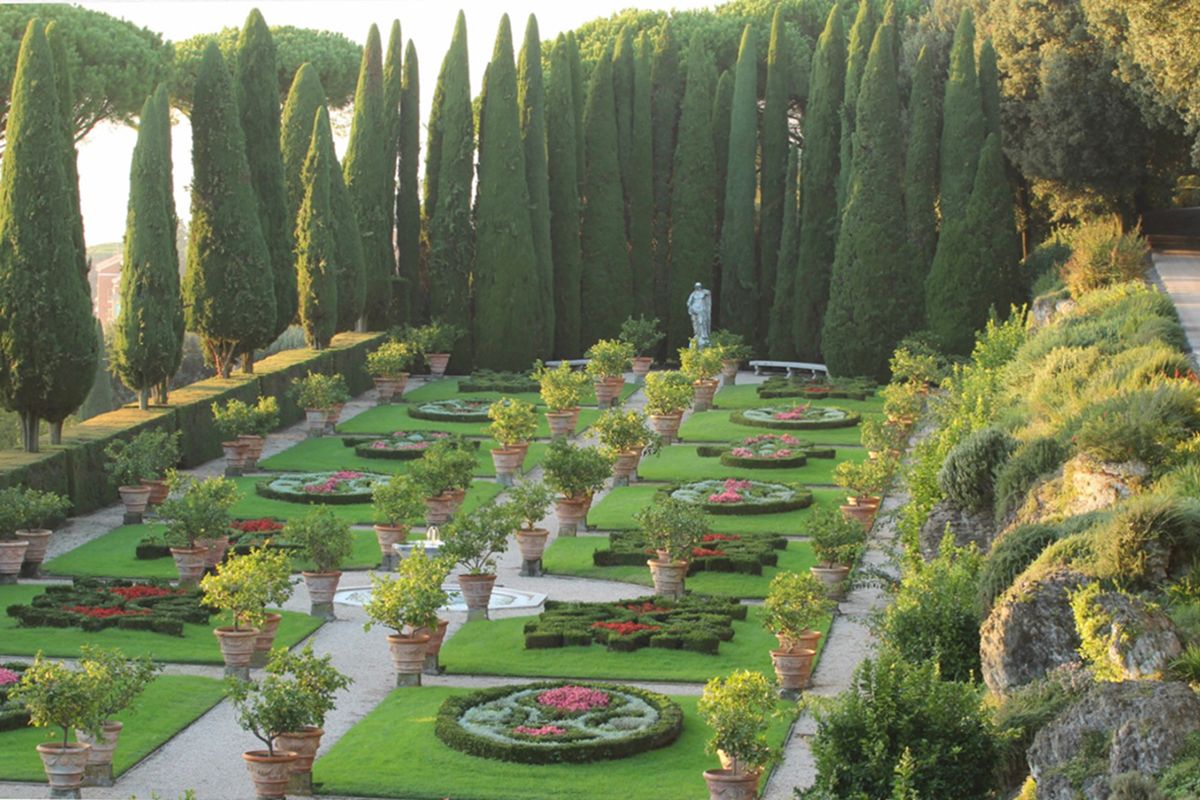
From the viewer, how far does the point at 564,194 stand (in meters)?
42.4

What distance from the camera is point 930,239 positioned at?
132 feet

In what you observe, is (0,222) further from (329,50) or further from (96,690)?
(329,50)

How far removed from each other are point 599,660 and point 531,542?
4.25 m

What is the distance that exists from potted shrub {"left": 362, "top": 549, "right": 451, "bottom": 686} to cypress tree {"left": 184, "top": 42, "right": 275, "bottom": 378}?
16435mm

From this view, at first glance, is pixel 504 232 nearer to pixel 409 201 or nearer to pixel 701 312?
pixel 409 201

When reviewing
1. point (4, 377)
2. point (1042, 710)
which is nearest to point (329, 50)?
point (4, 377)

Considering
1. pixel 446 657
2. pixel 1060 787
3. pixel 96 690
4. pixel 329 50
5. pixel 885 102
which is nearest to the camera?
pixel 1060 787

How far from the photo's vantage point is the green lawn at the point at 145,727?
14711 mm

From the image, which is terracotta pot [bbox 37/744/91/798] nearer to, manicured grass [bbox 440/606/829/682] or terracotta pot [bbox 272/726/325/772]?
terracotta pot [bbox 272/726/325/772]

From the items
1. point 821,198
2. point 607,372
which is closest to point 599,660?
point 607,372

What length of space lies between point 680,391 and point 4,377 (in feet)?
36.5

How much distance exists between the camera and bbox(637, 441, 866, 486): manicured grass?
2852 cm

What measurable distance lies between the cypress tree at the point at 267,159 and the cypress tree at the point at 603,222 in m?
8.86

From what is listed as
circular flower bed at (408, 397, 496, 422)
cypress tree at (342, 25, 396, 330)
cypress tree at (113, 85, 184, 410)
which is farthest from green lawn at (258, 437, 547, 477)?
cypress tree at (342, 25, 396, 330)
